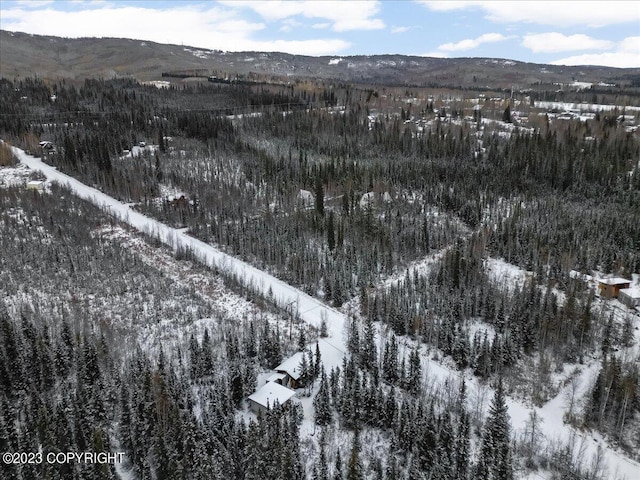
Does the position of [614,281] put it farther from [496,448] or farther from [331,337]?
[331,337]

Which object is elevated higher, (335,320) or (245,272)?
(245,272)

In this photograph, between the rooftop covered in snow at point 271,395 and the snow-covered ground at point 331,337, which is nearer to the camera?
the snow-covered ground at point 331,337

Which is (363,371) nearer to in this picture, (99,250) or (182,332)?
(182,332)

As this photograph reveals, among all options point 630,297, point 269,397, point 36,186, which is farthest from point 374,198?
point 36,186

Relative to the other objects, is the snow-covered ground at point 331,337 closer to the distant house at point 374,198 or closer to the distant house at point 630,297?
the distant house at point 630,297

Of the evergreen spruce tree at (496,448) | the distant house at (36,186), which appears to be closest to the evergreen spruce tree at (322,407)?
the evergreen spruce tree at (496,448)

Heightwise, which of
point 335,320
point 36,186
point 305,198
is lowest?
point 335,320

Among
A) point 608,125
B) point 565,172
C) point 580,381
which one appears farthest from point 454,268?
point 608,125
